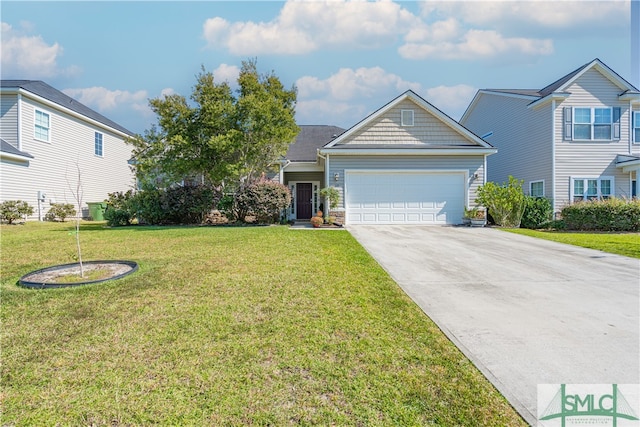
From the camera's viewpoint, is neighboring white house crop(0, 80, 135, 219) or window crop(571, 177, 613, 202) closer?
neighboring white house crop(0, 80, 135, 219)

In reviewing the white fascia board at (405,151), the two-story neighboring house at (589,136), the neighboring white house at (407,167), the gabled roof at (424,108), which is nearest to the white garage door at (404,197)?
the neighboring white house at (407,167)

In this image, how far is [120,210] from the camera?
46.6 feet

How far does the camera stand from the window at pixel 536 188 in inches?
629

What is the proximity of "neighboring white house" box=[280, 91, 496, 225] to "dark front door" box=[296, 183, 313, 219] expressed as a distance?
349 centimetres

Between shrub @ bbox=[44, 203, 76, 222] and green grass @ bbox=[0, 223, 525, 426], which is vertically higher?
shrub @ bbox=[44, 203, 76, 222]

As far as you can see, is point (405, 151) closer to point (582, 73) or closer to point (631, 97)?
point (582, 73)

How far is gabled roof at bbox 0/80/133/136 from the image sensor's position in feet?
51.4

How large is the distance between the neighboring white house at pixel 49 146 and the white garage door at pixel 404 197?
11056 millimetres

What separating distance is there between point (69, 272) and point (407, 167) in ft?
40.6

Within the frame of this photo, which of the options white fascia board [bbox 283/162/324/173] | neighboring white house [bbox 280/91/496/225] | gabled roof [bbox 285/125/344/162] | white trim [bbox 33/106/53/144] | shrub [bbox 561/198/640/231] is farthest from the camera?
gabled roof [bbox 285/125/344/162]

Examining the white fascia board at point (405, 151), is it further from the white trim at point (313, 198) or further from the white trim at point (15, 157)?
the white trim at point (15, 157)

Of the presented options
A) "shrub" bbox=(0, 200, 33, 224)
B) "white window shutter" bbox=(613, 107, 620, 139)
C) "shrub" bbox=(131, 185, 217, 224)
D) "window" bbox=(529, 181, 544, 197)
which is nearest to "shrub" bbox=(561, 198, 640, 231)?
"window" bbox=(529, 181, 544, 197)

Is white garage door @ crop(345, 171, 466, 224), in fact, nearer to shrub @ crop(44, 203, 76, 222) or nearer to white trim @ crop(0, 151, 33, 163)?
shrub @ crop(44, 203, 76, 222)

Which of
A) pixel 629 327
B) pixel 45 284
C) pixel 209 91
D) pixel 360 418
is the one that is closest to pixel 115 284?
pixel 45 284
